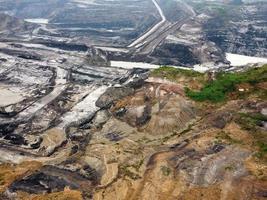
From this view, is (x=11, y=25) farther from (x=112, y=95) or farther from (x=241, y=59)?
(x=112, y=95)

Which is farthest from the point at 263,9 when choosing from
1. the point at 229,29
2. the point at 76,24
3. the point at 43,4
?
the point at 43,4

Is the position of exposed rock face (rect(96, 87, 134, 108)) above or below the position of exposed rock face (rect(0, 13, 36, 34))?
above

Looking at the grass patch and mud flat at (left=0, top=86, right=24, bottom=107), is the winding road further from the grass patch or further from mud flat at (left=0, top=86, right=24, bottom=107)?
the grass patch

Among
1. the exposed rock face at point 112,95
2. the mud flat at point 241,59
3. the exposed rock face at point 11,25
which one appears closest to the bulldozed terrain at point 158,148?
the exposed rock face at point 112,95

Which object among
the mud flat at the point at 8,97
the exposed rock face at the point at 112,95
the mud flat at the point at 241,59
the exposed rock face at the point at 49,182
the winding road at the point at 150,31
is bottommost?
the mud flat at the point at 241,59

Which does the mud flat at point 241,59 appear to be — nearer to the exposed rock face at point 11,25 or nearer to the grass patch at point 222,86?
the grass patch at point 222,86

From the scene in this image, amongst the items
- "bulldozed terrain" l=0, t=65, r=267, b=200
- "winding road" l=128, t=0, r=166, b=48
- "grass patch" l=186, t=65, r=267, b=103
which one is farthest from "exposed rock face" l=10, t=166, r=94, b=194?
"winding road" l=128, t=0, r=166, b=48

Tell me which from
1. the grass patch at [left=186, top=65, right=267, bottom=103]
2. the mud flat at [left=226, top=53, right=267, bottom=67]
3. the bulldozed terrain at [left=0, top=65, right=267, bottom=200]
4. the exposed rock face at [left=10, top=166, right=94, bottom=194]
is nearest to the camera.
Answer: the bulldozed terrain at [left=0, top=65, right=267, bottom=200]

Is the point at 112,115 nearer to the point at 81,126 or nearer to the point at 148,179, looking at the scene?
the point at 81,126
